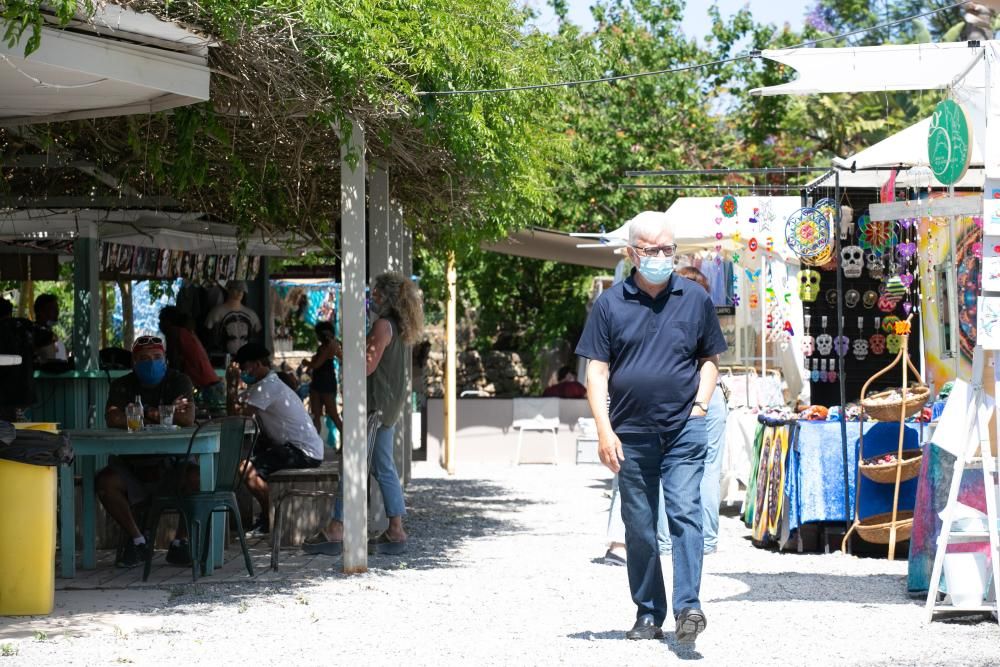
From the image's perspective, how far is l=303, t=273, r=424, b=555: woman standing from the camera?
924 cm

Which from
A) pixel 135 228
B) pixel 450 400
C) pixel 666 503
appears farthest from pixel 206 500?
pixel 450 400

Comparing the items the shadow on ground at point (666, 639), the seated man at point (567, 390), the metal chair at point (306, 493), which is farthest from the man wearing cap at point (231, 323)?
the shadow on ground at point (666, 639)

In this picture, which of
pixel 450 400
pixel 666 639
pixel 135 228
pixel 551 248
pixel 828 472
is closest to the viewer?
pixel 666 639

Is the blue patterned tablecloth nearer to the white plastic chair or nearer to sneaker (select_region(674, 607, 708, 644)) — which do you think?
sneaker (select_region(674, 607, 708, 644))

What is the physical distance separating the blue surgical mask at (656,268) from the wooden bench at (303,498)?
3930 mm

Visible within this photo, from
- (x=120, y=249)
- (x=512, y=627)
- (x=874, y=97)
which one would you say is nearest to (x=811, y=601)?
(x=512, y=627)

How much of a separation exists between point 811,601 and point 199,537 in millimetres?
3559

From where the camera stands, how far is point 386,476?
369 inches

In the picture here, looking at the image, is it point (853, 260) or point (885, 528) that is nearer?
point (885, 528)

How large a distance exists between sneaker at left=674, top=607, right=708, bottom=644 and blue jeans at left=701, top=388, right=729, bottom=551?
11.2ft

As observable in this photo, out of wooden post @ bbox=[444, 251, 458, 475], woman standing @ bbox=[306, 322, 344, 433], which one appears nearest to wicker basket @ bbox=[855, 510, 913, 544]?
woman standing @ bbox=[306, 322, 344, 433]

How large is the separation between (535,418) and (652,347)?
12.1m

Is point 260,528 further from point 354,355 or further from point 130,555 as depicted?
point 354,355

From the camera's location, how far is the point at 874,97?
24609 mm
